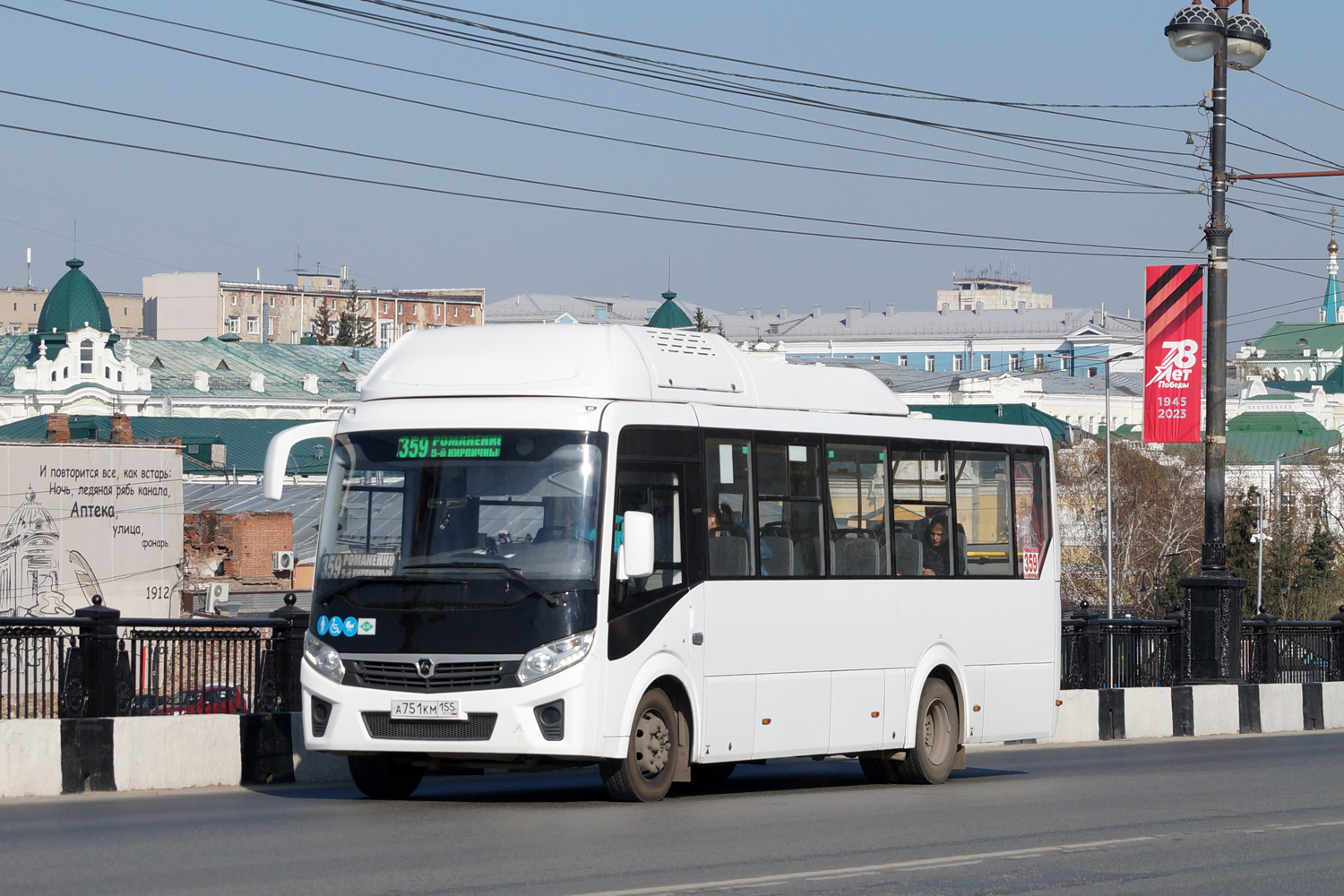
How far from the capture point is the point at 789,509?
14.2 meters

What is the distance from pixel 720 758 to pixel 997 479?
181 inches

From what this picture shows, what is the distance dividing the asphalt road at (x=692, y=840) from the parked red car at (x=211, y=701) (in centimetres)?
95

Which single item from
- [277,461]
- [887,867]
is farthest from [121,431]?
[887,867]

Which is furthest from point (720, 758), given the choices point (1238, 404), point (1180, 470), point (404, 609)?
point (1238, 404)

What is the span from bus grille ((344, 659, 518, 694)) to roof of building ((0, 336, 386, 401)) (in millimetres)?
87437

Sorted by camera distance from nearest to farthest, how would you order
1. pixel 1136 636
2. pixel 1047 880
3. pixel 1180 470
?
pixel 1047 880
pixel 1136 636
pixel 1180 470

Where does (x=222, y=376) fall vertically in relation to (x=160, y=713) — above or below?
above

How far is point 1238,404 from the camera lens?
150 m

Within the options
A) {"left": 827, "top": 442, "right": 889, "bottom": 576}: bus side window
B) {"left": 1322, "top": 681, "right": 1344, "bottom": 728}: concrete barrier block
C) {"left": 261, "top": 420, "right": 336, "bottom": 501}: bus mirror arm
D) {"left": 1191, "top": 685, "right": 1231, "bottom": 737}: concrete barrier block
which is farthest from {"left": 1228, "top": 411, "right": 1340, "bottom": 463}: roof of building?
{"left": 261, "top": 420, "right": 336, "bottom": 501}: bus mirror arm

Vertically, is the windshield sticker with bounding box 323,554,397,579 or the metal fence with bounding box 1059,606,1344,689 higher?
the windshield sticker with bounding box 323,554,397,579

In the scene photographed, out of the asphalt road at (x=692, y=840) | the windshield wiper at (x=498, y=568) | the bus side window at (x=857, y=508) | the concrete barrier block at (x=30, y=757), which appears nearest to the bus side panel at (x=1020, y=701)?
the asphalt road at (x=692, y=840)

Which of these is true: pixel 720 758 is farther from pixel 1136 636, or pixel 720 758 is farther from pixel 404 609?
pixel 1136 636

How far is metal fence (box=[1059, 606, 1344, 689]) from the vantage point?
23016 millimetres

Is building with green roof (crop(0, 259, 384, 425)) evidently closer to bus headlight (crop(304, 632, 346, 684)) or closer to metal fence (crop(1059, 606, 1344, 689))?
metal fence (crop(1059, 606, 1344, 689))
